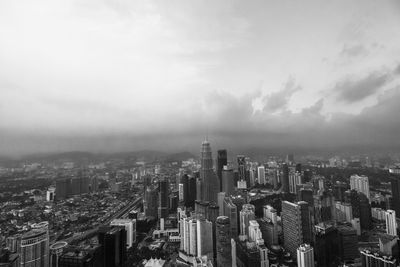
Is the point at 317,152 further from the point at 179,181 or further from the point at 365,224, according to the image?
the point at 179,181

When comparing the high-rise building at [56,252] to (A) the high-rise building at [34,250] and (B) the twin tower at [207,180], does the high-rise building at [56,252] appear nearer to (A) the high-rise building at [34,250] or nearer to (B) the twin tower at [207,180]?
(A) the high-rise building at [34,250]

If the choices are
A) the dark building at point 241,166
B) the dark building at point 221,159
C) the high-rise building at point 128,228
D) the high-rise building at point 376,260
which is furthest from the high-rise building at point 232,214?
the dark building at point 241,166

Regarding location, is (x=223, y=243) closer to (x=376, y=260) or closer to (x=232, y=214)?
(x=232, y=214)

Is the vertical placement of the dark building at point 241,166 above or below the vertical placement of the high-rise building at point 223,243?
above

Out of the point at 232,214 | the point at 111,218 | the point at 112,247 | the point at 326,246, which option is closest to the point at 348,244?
the point at 326,246

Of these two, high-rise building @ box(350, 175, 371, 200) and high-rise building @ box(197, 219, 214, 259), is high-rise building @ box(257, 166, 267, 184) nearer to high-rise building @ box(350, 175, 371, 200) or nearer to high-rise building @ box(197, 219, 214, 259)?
high-rise building @ box(350, 175, 371, 200)

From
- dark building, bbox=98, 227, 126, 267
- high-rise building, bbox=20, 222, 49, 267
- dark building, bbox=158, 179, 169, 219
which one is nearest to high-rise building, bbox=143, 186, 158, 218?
dark building, bbox=158, 179, 169, 219
